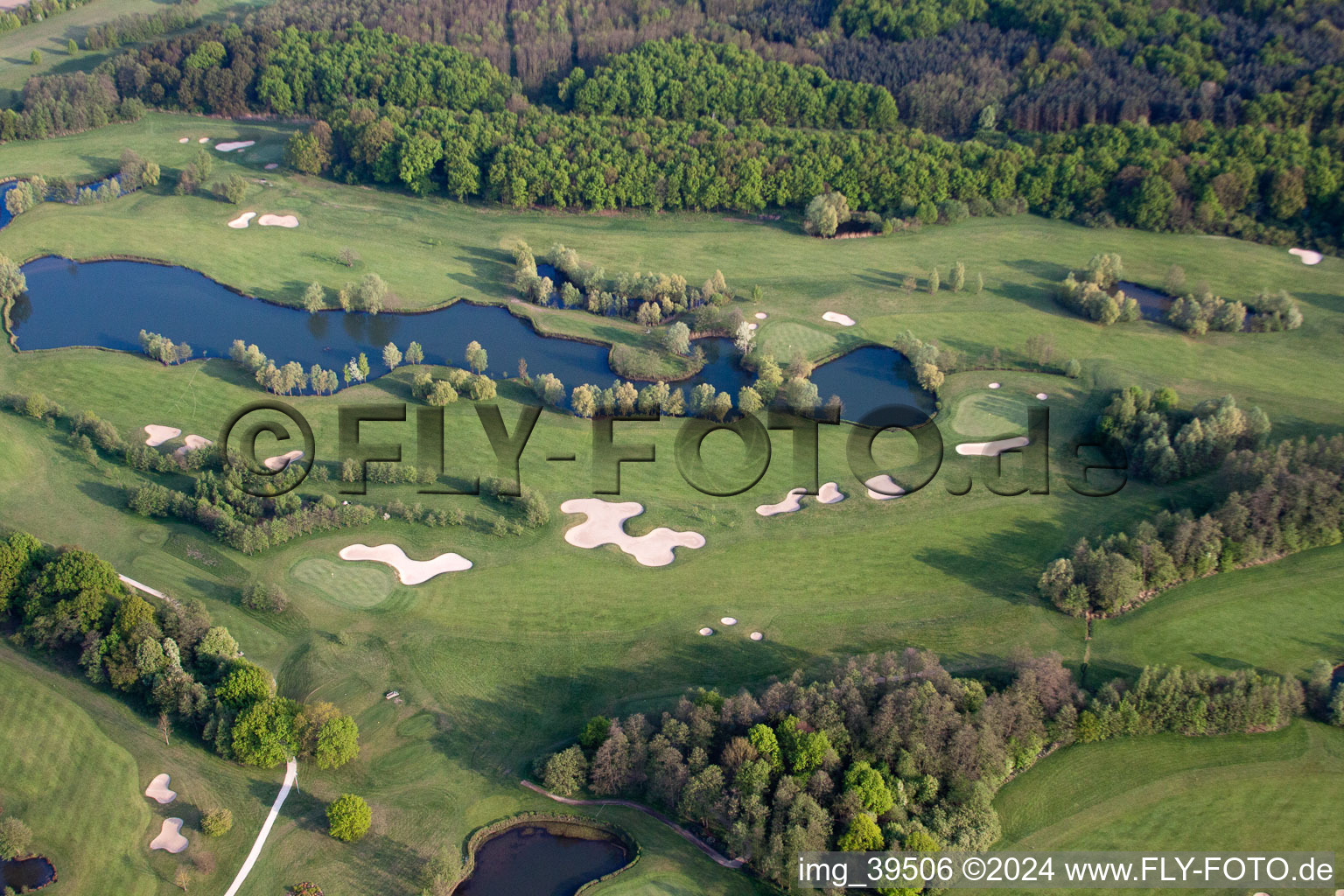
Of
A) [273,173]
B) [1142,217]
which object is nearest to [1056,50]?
[1142,217]

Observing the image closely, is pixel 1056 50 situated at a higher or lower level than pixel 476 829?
higher

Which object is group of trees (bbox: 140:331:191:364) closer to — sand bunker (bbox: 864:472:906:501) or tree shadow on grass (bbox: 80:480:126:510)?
tree shadow on grass (bbox: 80:480:126:510)

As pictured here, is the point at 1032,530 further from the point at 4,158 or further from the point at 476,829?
the point at 4,158

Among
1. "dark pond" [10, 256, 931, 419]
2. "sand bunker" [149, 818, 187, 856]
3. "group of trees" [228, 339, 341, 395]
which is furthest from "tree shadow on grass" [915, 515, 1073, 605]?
"group of trees" [228, 339, 341, 395]

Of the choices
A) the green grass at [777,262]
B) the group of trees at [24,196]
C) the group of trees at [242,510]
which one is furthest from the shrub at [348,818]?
the group of trees at [24,196]

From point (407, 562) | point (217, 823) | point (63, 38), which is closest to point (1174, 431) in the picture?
point (407, 562)

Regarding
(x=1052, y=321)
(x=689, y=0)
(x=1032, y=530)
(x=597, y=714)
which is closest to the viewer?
(x=597, y=714)

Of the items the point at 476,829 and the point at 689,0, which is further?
the point at 689,0
